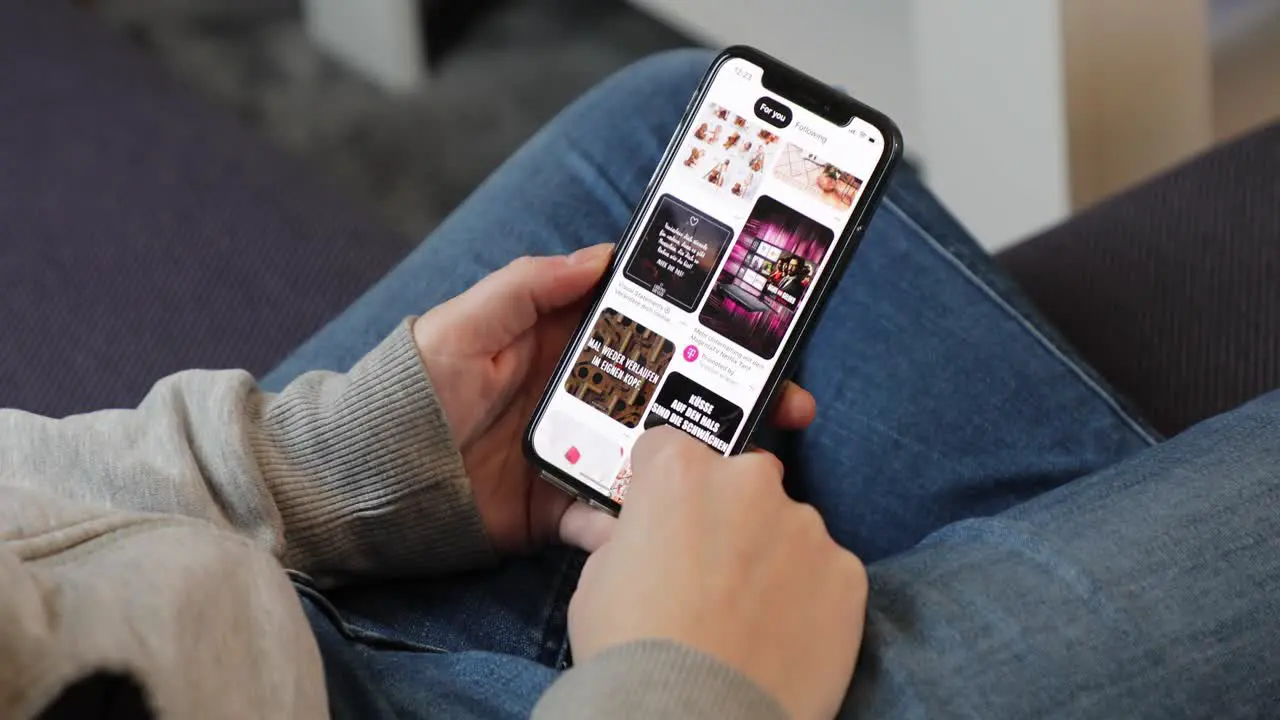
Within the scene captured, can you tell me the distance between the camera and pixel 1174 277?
68 centimetres

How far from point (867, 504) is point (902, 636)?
166mm

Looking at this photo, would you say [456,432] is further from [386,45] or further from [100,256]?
[386,45]

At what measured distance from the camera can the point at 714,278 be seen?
0.57 metres

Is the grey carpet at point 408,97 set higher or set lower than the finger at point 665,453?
lower

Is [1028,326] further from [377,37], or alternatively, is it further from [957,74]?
[377,37]

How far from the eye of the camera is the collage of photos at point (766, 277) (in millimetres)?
554

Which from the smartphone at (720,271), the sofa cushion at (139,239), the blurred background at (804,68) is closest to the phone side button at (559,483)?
the smartphone at (720,271)

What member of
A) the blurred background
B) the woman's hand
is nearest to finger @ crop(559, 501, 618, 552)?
the woman's hand

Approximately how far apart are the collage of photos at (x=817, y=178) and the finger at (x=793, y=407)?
9cm

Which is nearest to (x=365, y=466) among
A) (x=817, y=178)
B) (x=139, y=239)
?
(x=817, y=178)

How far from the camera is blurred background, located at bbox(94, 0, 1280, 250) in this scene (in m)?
0.94

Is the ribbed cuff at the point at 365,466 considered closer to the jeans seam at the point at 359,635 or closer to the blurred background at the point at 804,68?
the jeans seam at the point at 359,635

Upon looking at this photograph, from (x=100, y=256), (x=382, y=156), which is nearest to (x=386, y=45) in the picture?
(x=382, y=156)

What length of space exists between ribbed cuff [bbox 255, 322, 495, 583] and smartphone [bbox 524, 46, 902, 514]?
58 millimetres
